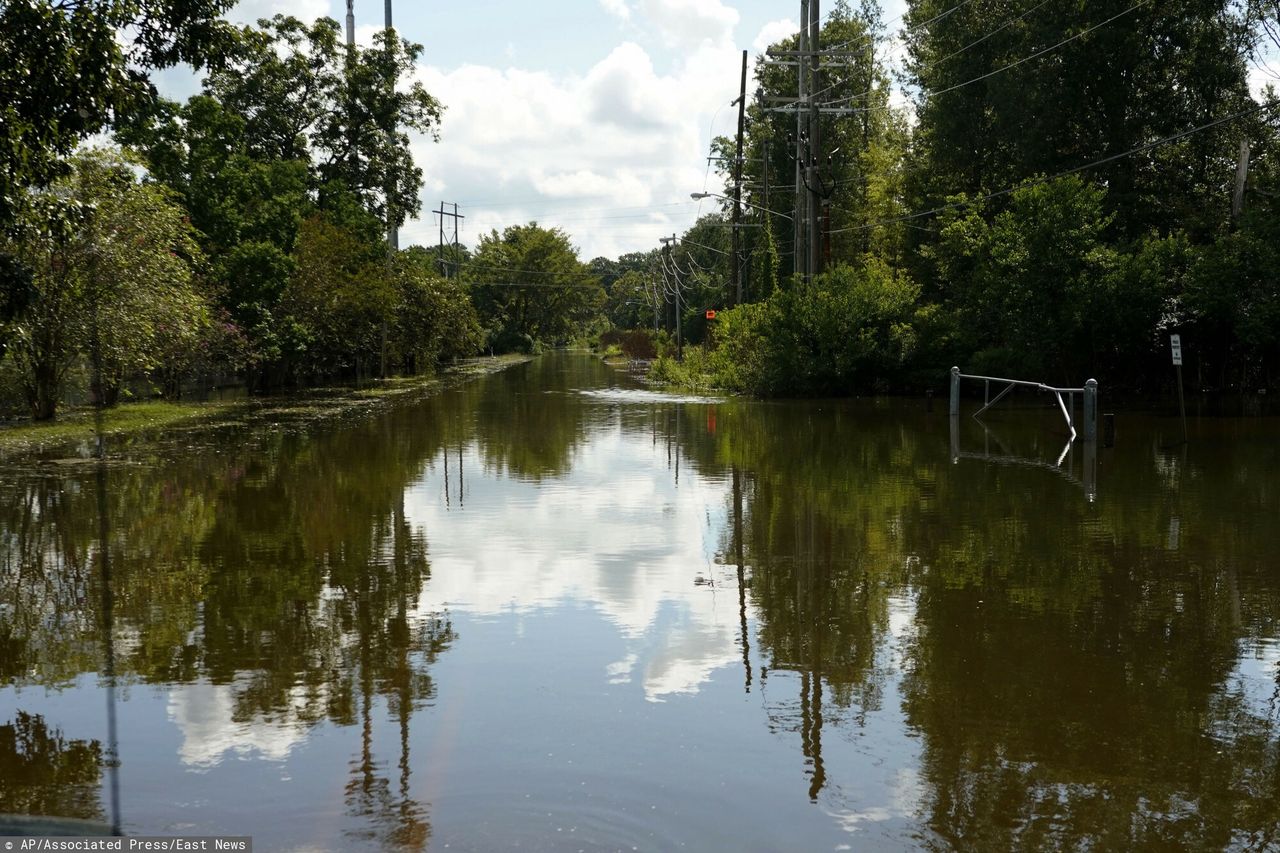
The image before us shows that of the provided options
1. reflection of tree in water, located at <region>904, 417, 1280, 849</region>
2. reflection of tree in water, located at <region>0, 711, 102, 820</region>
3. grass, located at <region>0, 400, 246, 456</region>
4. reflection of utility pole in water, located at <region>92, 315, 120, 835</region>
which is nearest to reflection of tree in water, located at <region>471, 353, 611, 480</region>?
reflection of utility pole in water, located at <region>92, 315, 120, 835</region>

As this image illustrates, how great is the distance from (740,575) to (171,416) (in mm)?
24657

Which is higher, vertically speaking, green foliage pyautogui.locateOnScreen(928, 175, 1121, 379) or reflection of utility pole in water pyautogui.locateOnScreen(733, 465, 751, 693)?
green foliage pyautogui.locateOnScreen(928, 175, 1121, 379)

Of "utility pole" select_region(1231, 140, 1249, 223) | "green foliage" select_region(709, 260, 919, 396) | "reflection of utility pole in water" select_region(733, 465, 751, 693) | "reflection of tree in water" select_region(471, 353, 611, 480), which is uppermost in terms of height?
"utility pole" select_region(1231, 140, 1249, 223)

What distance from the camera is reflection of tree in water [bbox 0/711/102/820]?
5801 mm

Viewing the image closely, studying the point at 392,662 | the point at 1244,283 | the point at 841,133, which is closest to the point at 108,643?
the point at 392,662

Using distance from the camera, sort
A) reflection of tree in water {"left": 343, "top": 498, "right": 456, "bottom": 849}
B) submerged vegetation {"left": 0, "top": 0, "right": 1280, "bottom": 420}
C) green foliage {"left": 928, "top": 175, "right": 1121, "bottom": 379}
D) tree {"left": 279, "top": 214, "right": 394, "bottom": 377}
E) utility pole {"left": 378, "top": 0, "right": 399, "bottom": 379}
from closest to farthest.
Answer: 1. reflection of tree in water {"left": 343, "top": 498, "right": 456, "bottom": 849}
2. submerged vegetation {"left": 0, "top": 0, "right": 1280, "bottom": 420}
3. green foliage {"left": 928, "top": 175, "right": 1121, "bottom": 379}
4. tree {"left": 279, "top": 214, "right": 394, "bottom": 377}
5. utility pole {"left": 378, "top": 0, "right": 399, "bottom": 379}

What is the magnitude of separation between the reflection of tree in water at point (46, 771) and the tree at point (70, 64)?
8.31 metres

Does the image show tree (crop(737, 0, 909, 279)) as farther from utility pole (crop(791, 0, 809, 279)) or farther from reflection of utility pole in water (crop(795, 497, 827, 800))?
reflection of utility pole in water (crop(795, 497, 827, 800))

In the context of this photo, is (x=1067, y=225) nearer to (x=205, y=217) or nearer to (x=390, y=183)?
(x=205, y=217)

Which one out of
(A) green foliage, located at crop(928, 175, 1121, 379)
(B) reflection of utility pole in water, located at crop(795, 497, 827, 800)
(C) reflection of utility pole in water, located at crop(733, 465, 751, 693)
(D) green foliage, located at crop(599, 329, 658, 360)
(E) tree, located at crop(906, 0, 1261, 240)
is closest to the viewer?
(B) reflection of utility pole in water, located at crop(795, 497, 827, 800)

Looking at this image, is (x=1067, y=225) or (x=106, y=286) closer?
(x=106, y=286)

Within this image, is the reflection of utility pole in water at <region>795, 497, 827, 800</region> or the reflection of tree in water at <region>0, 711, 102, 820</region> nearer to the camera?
the reflection of tree in water at <region>0, 711, 102, 820</region>

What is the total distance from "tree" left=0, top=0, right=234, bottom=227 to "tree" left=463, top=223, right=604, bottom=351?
97.1 meters

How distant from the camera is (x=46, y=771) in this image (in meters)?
6.27
